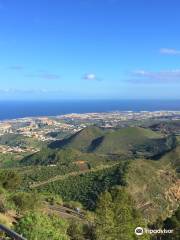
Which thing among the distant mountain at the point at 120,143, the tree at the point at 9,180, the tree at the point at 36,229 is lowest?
the distant mountain at the point at 120,143

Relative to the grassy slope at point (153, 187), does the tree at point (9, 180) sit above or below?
above

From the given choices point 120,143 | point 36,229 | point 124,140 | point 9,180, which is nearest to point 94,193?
point 9,180

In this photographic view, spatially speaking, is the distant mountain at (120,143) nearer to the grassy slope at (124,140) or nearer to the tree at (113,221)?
the grassy slope at (124,140)

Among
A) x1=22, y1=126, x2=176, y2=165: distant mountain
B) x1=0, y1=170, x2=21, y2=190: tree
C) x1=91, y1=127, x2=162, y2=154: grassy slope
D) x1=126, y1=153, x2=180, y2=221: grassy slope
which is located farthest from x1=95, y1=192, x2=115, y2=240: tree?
x1=91, y1=127, x2=162, y2=154: grassy slope

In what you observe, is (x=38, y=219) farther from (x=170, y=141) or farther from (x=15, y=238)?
(x=170, y=141)

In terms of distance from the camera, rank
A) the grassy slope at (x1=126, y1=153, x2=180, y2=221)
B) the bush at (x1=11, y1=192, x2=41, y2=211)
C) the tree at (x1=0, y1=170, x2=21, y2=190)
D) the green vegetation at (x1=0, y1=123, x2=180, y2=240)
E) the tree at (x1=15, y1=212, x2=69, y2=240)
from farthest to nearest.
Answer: the grassy slope at (x1=126, y1=153, x2=180, y2=221), the tree at (x1=0, y1=170, x2=21, y2=190), the bush at (x1=11, y1=192, x2=41, y2=211), the green vegetation at (x1=0, y1=123, x2=180, y2=240), the tree at (x1=15, y1=212, x2=69, y2=240)

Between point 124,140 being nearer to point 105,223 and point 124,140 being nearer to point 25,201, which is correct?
point 25,201

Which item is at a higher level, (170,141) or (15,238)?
(15,238)

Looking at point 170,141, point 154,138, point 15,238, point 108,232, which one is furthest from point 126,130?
point 15,238

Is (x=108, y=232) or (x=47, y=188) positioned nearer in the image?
(x=108, y=232)

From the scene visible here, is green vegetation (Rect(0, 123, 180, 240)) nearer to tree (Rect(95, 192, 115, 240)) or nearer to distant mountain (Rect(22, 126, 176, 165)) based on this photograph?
tree (Rect(95, 192, 115, 240))

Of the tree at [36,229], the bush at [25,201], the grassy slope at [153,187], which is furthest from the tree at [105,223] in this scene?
the grassy slope at [153,187]
